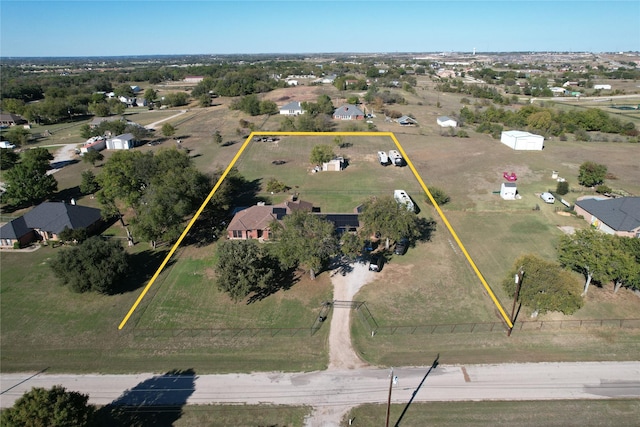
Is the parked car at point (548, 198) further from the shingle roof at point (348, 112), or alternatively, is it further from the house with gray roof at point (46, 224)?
the shingle roof at point (348, 112)

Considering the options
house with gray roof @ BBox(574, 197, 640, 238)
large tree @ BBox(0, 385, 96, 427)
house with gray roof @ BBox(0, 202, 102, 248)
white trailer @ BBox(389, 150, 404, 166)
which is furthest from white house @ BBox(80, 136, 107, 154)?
house with gray roof @ BBox(574, 197, 640, 238)

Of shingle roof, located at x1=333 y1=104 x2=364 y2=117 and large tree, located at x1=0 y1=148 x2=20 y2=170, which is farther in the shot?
shingle roof, located at x1=333 y1=104 x2=364 y2=117

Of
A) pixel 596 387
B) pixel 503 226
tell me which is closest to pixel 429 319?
pixel 596 387

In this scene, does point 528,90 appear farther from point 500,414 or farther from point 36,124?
point 36,124

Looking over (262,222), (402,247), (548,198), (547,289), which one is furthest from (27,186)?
(548,198)

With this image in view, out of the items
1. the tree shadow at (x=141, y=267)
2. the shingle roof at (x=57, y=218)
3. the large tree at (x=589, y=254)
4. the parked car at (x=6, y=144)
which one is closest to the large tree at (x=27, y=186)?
the shingle roof at (x=57, y=218)

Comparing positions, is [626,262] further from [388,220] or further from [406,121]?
[406,121]

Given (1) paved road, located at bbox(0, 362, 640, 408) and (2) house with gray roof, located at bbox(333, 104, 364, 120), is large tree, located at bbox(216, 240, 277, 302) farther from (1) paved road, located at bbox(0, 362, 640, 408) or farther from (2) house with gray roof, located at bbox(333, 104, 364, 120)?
(2) house with gray roof, located at bbox(333, 104, 364, 120)
